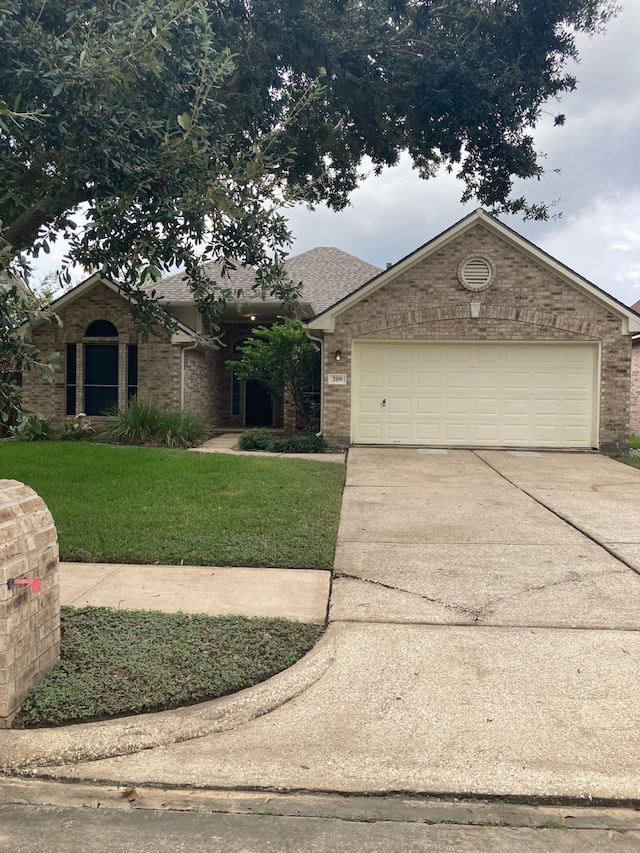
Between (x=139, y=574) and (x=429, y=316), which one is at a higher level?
(x=429, y=316)

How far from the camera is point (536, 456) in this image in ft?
41.5

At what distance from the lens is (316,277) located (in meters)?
20.0

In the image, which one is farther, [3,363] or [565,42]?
[565,42]

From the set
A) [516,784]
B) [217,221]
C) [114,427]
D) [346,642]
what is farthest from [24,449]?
[516,784]

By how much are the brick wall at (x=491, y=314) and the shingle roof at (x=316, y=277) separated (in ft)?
12.9

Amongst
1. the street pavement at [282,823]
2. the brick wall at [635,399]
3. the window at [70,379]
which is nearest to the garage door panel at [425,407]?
the window at [70,379]

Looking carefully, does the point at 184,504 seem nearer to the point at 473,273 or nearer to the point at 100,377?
the point at 473,273

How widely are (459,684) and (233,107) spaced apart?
403 inches

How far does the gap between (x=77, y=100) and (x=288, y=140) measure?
19.7 ft

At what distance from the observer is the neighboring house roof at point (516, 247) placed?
13039 mm

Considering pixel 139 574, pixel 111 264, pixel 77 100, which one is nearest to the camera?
pixel 139 574

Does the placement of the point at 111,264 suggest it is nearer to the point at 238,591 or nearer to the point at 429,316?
the point at 238,591

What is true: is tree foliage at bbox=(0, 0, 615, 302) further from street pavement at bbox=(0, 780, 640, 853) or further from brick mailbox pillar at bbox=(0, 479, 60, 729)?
street pavement at bbox=(0, 780, 640, 853)

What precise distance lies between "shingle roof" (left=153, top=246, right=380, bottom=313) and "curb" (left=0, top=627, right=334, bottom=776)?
1391cm
